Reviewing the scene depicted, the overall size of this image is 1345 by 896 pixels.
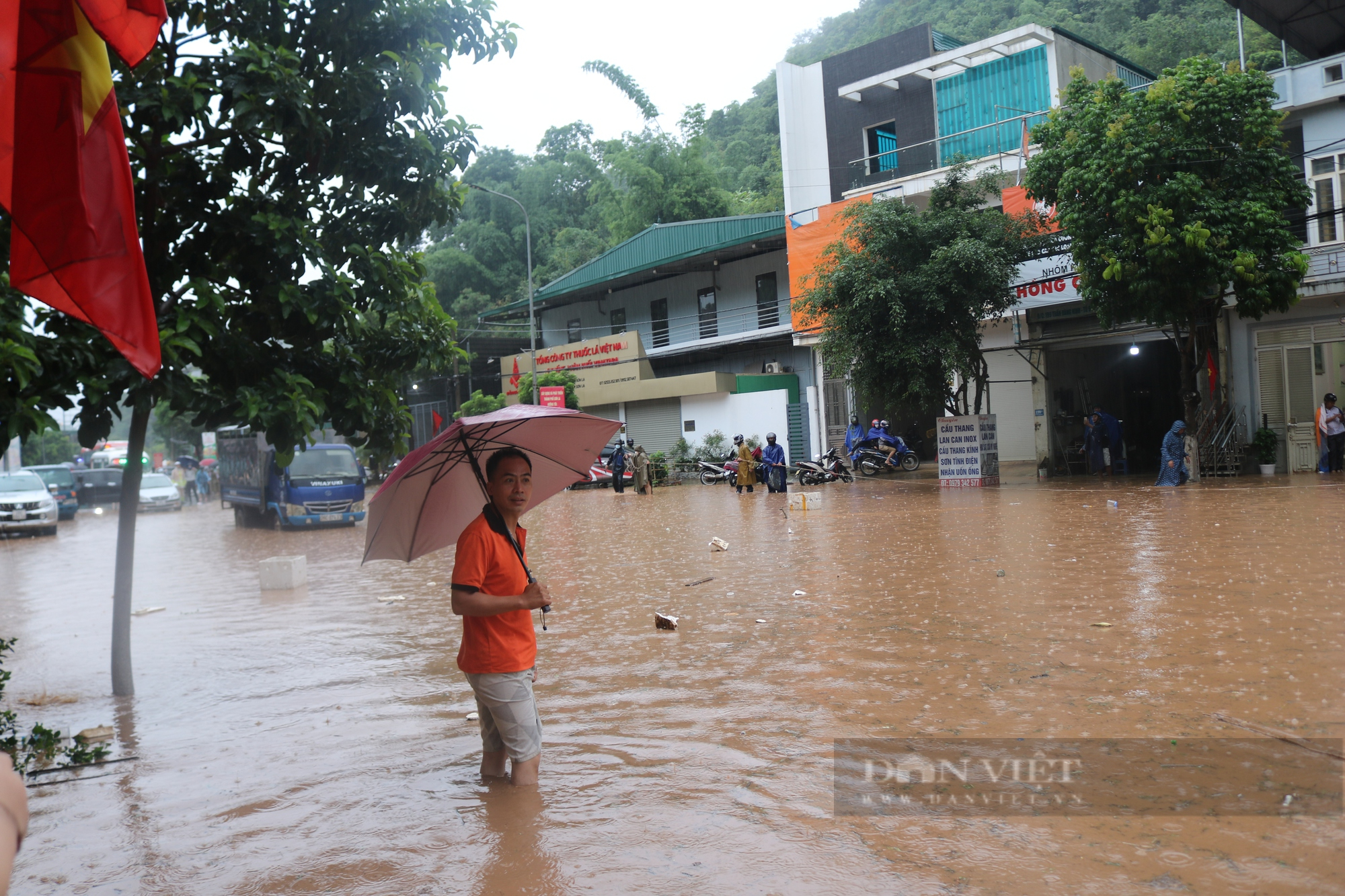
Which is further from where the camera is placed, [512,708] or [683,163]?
[683,163]

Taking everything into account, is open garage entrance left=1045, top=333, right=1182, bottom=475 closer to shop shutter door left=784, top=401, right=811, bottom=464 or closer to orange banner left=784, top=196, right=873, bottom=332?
orange banner left=784, top=196, right=873, bottom=332

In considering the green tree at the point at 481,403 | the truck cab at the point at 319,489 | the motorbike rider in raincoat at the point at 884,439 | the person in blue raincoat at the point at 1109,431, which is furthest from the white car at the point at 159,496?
the person in blue raincoat at the point at 1109,431

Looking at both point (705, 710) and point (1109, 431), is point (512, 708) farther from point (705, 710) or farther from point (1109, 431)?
point (1109, 431)

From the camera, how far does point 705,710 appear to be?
5.88 meters

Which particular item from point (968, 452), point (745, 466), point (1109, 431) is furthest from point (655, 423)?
point (1109, 431)

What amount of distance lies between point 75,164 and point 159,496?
37.2m

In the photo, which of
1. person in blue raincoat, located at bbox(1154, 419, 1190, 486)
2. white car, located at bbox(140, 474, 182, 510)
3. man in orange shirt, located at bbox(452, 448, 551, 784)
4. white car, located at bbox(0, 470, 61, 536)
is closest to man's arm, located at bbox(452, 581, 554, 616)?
man in orange shirt, located at bbox(452, 448, 551, 784)

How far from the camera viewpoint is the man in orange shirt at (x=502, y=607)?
4.29 meters

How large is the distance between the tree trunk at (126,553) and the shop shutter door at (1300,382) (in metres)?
21.6

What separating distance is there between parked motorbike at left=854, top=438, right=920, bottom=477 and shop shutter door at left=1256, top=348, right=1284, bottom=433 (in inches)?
358

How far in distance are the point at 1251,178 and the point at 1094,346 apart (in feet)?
29.3

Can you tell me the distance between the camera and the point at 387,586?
12594 millimetres

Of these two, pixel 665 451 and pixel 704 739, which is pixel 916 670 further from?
pixel 665 451

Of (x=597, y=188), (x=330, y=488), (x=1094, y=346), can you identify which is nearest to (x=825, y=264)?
(x=1094, y=346)
